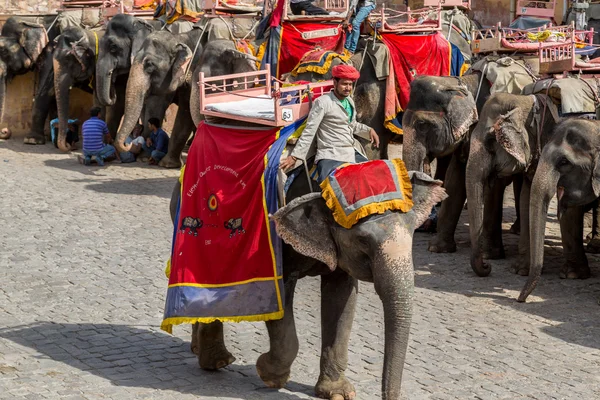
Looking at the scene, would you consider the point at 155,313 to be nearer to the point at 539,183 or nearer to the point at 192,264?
the point at 192,264

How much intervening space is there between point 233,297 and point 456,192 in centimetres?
575

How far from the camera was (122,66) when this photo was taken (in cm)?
1864

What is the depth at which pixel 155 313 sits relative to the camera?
10352 mm

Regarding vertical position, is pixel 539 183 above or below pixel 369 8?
below

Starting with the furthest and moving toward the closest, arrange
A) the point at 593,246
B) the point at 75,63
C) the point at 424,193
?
the point at 75,63 < the point at 593,246 < the point at 424,193

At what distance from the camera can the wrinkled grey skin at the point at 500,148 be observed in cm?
1194

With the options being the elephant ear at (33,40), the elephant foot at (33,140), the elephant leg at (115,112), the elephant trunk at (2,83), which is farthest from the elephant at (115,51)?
the elephant trunk at (2,83)

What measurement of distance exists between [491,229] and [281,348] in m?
5.40

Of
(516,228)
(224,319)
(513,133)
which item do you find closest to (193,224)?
(224,319)

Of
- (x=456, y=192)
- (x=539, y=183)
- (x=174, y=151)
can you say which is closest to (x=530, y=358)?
(x=539, y=183)

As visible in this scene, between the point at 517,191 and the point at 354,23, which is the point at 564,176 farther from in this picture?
the point at 354,23

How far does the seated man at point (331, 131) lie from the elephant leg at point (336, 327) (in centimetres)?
73

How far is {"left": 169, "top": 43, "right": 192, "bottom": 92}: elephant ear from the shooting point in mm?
17547

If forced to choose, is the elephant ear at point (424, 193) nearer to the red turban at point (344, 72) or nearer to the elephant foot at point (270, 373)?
the red turban at point (344, 72)
